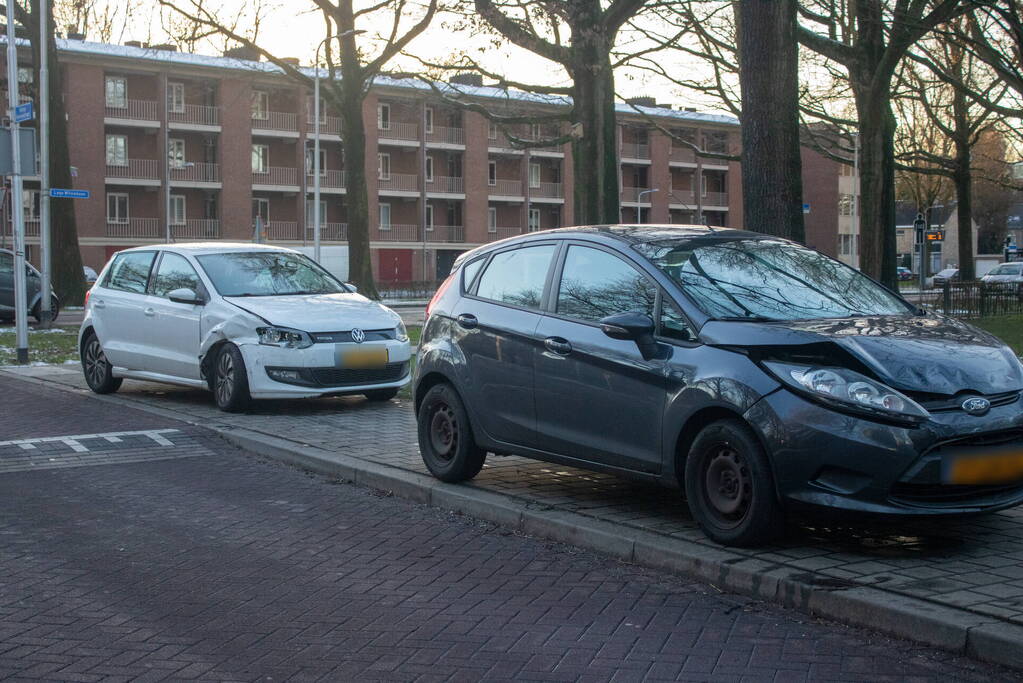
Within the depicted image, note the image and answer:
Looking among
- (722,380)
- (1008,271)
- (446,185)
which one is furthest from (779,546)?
(446,185)

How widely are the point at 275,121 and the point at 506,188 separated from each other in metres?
15.9

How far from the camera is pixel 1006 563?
17.1 ft

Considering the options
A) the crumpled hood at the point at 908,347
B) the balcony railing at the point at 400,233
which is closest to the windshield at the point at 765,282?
the crumpled hood at the point at 908,347

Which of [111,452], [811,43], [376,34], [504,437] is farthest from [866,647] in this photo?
[376,34]

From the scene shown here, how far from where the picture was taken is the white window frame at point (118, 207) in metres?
58.4

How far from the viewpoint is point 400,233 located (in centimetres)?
6800

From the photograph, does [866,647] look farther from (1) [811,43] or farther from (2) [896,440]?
(1) [811,43]

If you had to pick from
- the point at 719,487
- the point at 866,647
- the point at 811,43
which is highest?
the point at 811,43

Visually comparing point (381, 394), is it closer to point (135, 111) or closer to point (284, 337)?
point (284, 337)

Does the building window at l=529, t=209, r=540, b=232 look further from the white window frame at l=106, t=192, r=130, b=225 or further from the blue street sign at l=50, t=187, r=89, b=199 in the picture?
the blue street sign at l=50, t=187, r=89, b=199

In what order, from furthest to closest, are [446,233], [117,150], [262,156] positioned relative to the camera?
1. [446,233]
2. [262,156]
3. [117,150]

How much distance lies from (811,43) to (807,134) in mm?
12339

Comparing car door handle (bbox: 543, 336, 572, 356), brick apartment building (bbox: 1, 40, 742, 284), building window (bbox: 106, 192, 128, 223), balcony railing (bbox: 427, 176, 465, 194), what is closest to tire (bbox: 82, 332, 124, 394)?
car door handle (bbox: 543, 336, 572, 356)

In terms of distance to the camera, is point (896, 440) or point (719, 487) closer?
point (896, 440)
